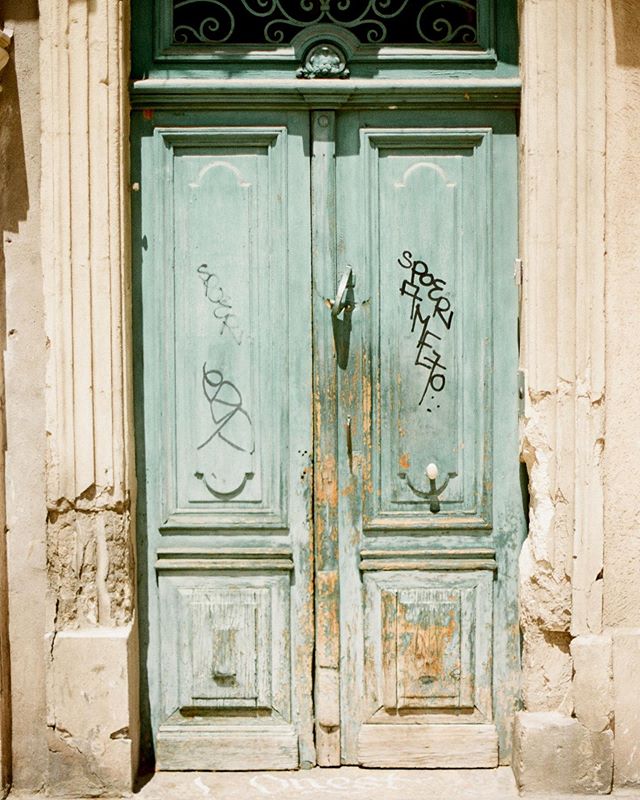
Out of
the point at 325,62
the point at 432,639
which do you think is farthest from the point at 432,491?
the point at 325,62

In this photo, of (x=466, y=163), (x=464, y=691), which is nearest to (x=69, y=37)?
(x=466, y=163)

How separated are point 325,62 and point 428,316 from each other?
109 cm

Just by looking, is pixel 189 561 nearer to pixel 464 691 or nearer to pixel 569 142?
pixel 464 691

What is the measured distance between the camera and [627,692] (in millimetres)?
3879

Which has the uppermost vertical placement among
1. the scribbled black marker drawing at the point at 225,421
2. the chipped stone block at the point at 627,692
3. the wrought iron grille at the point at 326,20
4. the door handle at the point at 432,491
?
the wrought iron grille at the point at 326,20

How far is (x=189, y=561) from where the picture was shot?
409cm

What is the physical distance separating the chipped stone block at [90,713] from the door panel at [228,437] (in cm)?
23

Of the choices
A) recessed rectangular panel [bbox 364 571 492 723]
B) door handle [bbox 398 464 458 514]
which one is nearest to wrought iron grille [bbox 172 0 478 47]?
door handle [bbox 398 464 458 514]

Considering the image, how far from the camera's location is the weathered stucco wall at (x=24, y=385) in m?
3.86

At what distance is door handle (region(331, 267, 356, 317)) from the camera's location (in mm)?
3957

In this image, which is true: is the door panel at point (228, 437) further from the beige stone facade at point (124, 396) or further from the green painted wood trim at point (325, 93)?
the beige stone facade at point (124, 396)

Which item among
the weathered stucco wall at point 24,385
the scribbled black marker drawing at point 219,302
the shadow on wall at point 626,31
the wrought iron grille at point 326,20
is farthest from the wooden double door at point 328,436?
the shadow on wall at point 626,31

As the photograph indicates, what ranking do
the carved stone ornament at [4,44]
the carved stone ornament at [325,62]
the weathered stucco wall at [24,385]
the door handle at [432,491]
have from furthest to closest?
the door handle at [432,491]
the carved stone ornament at [325,62]
the weathered stucco wall at [24,385]
the carved stone ornament at [4,44]

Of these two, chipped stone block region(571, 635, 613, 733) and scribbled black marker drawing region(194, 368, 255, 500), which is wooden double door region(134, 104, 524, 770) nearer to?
scribbled black marker drawing region(194, 368, 255, 500)
